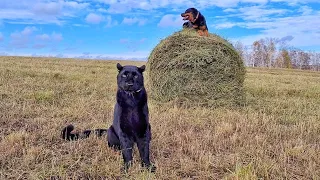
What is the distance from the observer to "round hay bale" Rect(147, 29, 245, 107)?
9.38 m

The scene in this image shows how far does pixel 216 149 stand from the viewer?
17.5ft

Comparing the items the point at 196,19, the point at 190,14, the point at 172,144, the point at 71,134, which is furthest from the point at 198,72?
the point at 71,134

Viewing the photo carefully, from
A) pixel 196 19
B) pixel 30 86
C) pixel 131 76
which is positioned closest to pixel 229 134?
pixel 131 76

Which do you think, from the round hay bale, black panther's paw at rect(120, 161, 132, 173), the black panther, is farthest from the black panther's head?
the round hay bale

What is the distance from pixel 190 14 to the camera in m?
10.0

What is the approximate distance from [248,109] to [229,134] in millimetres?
2903

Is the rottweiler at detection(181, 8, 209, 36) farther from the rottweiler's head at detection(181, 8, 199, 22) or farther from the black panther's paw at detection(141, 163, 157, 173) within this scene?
the black panther's paw at detection(141, 163, 157, 173)

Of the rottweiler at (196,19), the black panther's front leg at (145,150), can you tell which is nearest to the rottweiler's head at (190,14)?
the rottweiler at (196,19)

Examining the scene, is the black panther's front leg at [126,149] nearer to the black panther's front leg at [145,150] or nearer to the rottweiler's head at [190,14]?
the black panther's front leg at [145,150]

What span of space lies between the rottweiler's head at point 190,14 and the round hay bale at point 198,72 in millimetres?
476

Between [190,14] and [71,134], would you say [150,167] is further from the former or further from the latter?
[190,14]

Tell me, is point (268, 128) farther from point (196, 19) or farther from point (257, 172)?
point (196, 19)

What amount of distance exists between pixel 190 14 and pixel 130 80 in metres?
6.22

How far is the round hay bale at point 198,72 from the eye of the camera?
9383 mm
